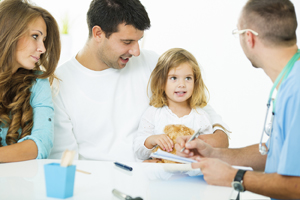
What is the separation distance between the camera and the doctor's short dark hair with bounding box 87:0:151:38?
7.13ft

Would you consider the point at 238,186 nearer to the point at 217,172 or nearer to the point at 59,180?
the point at 217,172

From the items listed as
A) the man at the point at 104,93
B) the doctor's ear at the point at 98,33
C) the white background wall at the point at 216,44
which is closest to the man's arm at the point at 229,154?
the man at the point at 104,93

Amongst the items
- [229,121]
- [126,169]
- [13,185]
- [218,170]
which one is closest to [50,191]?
[13,185]

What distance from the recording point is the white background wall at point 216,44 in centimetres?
432

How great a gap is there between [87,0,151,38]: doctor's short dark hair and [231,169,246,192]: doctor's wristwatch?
1.27m

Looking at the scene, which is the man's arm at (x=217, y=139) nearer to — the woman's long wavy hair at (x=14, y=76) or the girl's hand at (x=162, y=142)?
the girl's hand at (x=162, y=142)

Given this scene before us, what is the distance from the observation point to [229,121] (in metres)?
4.42

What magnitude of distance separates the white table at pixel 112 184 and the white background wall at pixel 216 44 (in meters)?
2.92

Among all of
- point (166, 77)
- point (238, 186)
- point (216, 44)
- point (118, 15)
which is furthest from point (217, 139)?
point (216, 44)

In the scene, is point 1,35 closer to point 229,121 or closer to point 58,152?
point 58,152

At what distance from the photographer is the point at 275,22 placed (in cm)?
136

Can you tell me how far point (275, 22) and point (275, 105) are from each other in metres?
0.35

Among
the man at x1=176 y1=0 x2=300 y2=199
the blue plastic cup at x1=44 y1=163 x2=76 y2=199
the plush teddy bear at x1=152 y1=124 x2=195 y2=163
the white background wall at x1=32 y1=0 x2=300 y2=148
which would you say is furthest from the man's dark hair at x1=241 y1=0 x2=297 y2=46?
the white background wall at x1=32 y1=0 x2=300 y2=148

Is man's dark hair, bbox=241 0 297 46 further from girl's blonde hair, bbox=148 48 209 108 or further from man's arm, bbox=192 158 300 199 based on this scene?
girl's blonde hair, bbox=148 48 209 108
